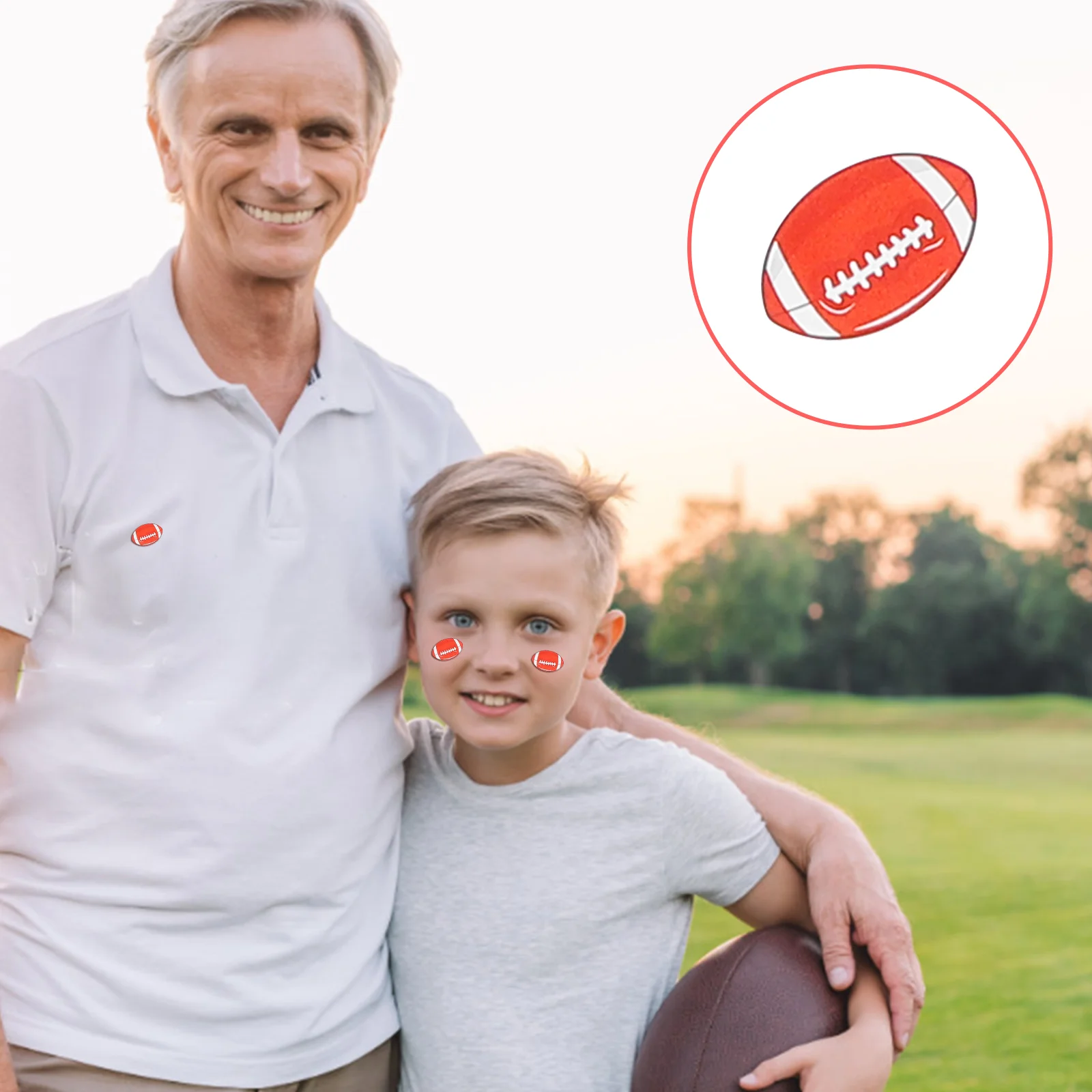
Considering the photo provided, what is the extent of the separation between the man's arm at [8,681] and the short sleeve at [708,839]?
1031 millimetres

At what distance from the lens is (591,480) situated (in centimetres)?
254

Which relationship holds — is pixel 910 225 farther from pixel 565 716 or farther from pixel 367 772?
pixel 367 772

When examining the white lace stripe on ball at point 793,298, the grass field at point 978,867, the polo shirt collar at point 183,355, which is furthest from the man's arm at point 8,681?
the white lace stripe on ball at point 793,298

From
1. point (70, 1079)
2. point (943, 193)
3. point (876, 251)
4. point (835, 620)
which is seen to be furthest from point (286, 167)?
point (835, 620)

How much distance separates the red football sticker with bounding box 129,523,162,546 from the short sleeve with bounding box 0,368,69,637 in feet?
0.35

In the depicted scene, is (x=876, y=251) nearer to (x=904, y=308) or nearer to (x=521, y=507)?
(x=904, y=308)

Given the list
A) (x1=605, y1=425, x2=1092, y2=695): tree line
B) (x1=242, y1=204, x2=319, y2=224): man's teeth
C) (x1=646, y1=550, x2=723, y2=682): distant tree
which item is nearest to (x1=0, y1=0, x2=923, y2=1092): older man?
(x1=242, y1=204, x2=319, y2=224): man's teeth

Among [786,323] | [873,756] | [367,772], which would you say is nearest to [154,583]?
[367,772]

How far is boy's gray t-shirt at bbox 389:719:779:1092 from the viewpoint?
7.58ft

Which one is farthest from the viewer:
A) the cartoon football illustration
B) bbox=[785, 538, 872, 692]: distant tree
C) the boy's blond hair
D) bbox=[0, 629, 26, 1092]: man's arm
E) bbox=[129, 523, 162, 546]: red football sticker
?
bbox=[785, 538, 872, 692]: distant tree

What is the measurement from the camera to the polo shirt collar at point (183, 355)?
2.22 m

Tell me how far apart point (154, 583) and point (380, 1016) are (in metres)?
0.81

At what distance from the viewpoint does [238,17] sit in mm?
2225

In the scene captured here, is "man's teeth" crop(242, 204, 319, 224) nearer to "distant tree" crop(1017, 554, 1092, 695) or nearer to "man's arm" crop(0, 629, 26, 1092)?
"man's arm" crop(0, 629, 26, 1092)
